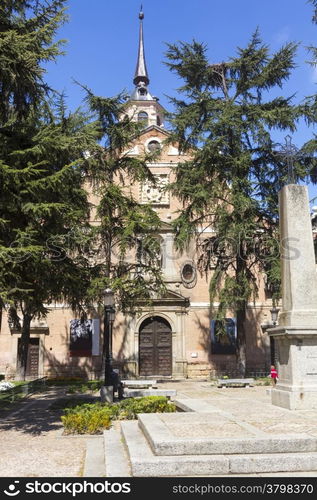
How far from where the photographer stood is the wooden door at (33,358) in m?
25.4

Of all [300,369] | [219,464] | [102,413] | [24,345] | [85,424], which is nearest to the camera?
[219,464]

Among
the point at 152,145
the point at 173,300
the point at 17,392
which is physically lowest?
the point at 17,392

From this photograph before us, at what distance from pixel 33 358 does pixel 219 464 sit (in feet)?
72.0

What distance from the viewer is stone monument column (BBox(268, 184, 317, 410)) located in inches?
361

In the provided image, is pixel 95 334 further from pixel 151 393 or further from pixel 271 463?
pixel 271 463

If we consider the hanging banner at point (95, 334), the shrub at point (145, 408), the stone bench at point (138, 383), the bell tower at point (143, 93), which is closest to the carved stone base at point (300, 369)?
the shrub at point (145, 408)

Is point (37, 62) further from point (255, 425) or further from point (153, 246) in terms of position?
point (153, 246)

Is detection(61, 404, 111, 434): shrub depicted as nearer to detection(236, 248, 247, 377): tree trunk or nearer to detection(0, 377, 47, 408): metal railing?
detection(0, 377, 47, 408): metal railing

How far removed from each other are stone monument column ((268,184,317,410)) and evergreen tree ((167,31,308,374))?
9.39 meters

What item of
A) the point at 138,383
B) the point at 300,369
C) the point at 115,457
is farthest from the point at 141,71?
→ the point at 115,457

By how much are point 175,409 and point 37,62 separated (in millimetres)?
8255

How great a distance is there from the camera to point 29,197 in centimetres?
879

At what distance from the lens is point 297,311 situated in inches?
376
